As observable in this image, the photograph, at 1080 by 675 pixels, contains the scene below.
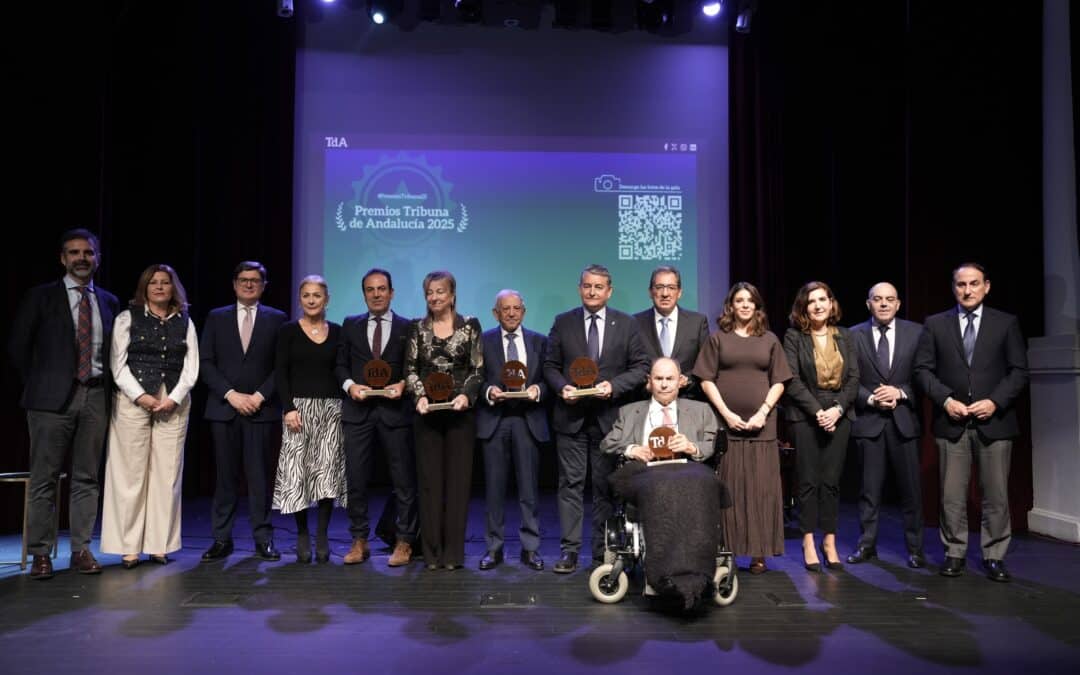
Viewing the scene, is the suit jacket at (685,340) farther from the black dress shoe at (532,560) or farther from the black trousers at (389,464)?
the black trousers at (389,464)

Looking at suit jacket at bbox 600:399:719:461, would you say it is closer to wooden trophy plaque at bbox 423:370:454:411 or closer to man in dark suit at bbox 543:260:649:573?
man in dark suit at bbox 543:260:649:573

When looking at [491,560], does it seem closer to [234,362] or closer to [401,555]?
[401,555]

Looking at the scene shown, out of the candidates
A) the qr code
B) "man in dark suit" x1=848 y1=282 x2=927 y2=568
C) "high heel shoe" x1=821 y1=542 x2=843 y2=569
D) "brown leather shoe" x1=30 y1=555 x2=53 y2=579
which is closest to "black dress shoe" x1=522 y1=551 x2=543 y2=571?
"high heel shoe" x1=821 y1=542 x2=843 y2=569

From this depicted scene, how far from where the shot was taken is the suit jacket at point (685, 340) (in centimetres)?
473

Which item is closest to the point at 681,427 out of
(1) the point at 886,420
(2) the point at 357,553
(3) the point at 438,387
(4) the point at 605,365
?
(4) the point at 605,365

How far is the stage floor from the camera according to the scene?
9.96ft

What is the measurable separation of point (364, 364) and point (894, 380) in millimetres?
3089

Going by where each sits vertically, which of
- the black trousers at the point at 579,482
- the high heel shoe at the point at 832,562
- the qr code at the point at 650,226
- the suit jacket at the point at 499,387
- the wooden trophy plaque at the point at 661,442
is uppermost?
the qr code at the point at 650,226

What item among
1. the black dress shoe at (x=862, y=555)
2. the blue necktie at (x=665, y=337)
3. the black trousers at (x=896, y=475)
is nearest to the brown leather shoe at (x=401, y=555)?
the blue necktie at (x=665, y=337)

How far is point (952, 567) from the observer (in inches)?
175

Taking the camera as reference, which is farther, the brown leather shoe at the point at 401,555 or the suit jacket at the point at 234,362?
the suit jacket at the point at 234,362

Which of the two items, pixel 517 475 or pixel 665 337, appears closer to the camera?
pixel 517 475

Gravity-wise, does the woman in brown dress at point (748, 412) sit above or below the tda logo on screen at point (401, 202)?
below

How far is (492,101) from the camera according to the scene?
23.6 feet
